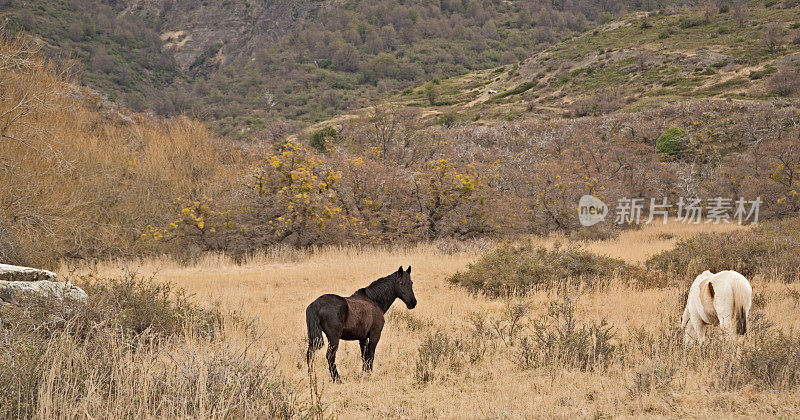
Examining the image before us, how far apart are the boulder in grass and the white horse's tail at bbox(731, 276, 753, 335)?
7891 mm

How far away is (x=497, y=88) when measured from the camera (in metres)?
66.1

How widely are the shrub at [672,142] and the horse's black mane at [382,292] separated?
2986 cm

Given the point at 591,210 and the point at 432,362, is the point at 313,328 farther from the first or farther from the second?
the point at 591,210

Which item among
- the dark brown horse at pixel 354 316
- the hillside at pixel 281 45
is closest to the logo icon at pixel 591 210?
the dark brown horse at pixel 354 316

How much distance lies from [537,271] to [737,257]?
4971 mm

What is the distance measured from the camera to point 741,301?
5594 millimetres

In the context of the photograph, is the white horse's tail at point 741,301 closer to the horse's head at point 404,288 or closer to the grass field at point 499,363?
the grass field at point 499,363

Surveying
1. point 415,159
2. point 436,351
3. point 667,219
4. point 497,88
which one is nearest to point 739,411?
point 436,351

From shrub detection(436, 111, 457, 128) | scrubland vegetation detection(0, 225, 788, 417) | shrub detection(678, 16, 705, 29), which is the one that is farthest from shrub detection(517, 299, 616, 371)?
shrub detection(678, 16, 705, 29)

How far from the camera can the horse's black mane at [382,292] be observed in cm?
595

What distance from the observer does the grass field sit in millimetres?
4402

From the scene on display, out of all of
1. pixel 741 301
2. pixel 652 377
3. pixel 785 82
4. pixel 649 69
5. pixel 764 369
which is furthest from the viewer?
pixel 649 69

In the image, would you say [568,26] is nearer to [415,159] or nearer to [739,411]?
[415,159]

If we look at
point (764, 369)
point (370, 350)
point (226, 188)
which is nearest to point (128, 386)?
point (370, 350)
